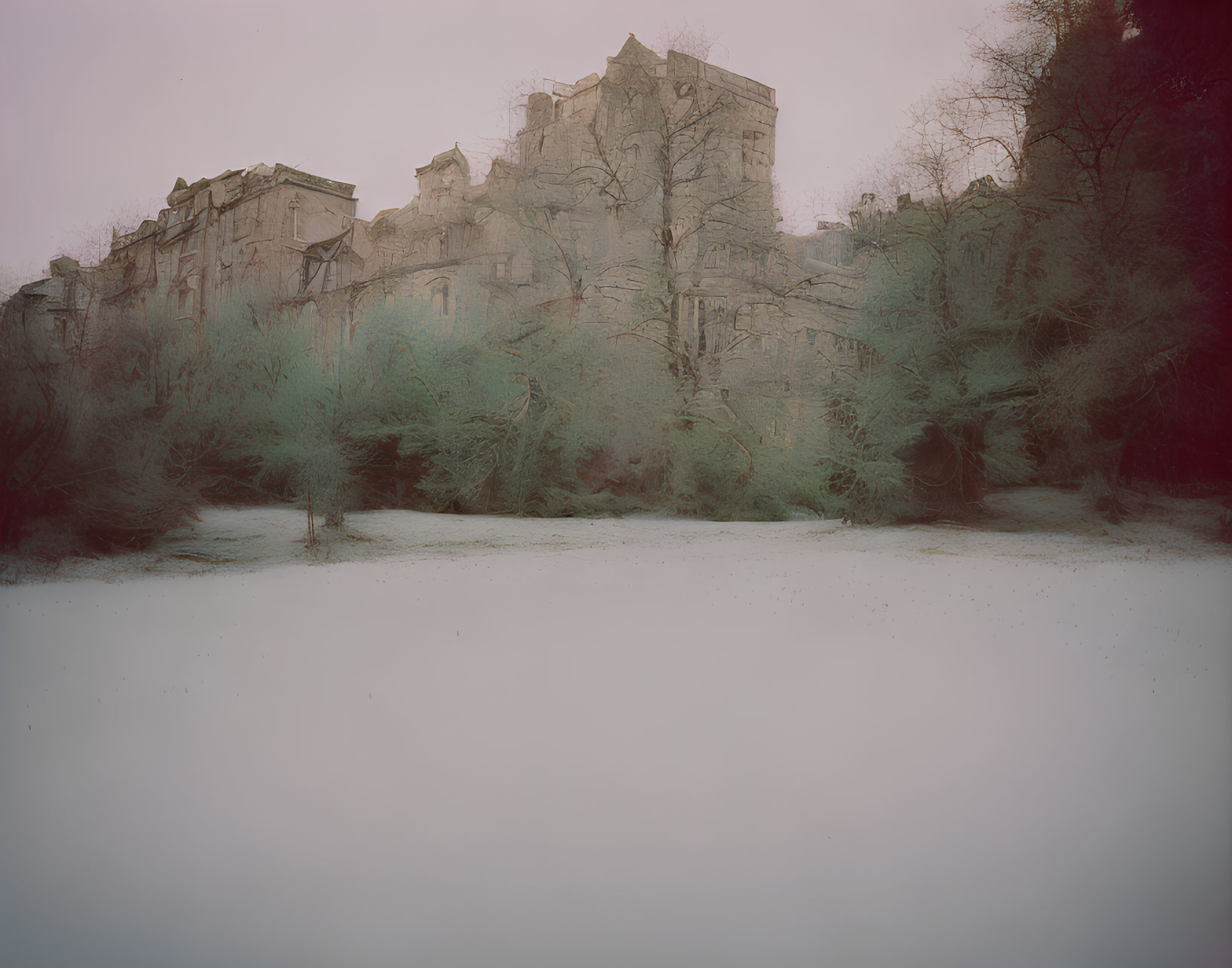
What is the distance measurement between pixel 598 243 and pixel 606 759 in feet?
12.0

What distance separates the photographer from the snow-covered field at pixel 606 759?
176cm

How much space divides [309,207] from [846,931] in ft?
13.1

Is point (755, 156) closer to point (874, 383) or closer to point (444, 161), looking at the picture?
point (874, 383)

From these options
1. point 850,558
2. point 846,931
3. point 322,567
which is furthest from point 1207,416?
point 322,567

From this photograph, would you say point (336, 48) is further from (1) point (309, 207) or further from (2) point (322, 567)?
(2) point (322, 567)

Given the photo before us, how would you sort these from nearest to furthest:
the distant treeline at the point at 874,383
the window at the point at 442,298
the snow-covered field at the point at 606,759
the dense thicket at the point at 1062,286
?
the snow-covered field at the point at 606,759, the distant treeline at the point at 874,383, the dense thicket at the point at 1062,286, the window at the point at 442,298

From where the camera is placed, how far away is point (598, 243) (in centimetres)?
509

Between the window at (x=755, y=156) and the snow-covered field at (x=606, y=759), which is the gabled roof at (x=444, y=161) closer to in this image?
the window at (x=755, y=156)

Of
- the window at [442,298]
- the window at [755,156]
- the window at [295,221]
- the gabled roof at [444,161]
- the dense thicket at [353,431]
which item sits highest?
the window at [755,156]

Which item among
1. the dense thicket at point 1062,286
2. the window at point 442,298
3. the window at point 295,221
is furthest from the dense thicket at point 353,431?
the dense thicket at point 1062,286

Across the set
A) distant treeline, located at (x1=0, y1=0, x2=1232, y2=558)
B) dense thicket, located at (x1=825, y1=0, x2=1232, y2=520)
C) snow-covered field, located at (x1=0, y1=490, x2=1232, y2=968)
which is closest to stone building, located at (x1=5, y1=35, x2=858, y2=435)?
distant treeline, located at (x1=0, y1=0, x2=1232, y2=558)

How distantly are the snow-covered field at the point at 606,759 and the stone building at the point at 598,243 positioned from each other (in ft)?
4.30

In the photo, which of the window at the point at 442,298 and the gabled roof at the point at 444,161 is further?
the window at the point at 442,298

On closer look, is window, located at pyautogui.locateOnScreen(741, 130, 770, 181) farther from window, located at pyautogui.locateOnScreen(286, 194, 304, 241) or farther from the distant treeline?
window, located at pyautogui.locateOnScreen(286, 194, 304, 241)
